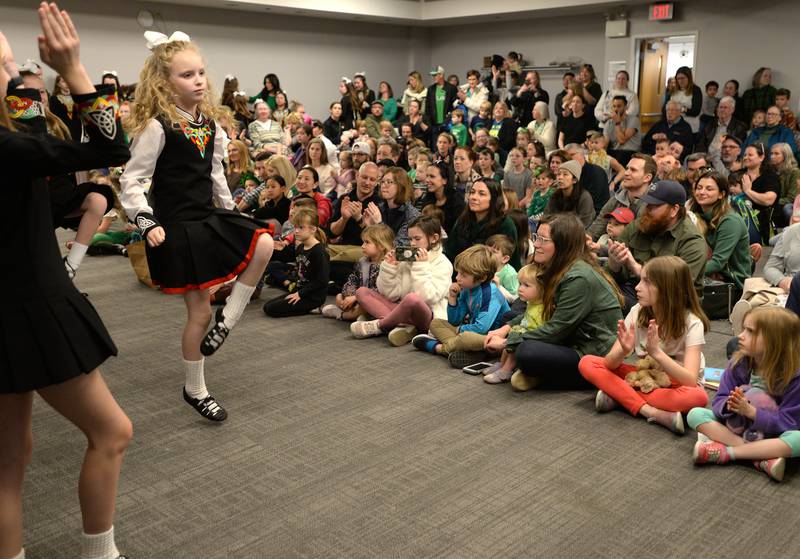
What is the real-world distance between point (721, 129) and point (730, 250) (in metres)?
5.48

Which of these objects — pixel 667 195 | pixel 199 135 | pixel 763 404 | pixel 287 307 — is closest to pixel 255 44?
pixel 287 307

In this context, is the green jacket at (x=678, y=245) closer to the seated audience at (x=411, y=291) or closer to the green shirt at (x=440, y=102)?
the seated audience at (x=411, y=291)

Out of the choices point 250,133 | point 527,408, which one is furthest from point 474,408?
point 250,133

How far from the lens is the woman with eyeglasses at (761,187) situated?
656 cm

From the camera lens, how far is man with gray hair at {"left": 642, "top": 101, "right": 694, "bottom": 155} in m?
9.51

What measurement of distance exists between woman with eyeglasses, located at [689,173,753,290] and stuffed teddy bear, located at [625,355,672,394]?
1676 mm

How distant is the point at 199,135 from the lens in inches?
120

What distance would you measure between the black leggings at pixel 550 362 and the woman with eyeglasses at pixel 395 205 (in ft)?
6.45

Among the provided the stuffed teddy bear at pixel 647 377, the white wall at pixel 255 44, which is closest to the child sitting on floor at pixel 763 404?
the stuffed teddy bear at pixel 647 377

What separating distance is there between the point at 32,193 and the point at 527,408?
233 centimetres

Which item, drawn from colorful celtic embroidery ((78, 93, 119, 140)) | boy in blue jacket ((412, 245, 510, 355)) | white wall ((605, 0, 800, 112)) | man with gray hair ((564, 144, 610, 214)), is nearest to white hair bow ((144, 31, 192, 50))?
colorful celtic embroidery ((78, 93, 119, 140))

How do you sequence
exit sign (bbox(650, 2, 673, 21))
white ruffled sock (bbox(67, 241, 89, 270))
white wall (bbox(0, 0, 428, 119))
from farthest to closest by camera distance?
white wall (bbox(0, 0, 428, 119)), exit sign (bbox(650, 2, 673, 21)), white ruffled sock (bbox(67, 241, 89, 270))

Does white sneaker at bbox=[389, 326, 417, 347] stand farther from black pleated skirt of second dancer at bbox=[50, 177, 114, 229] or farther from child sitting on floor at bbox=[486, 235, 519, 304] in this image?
black pleated skirt of second dancer at bbox=[50, 177, 114, 229]

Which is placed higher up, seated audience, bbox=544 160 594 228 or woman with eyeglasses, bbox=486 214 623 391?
seated audience, bbox=544 160 594 228
